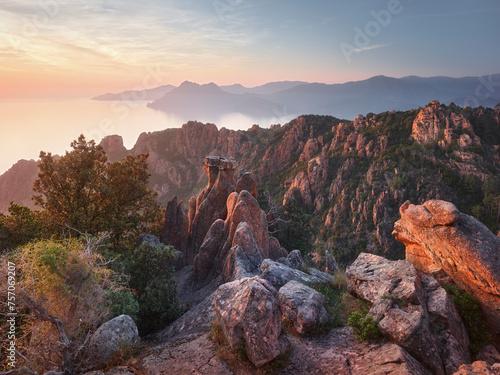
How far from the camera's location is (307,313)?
1240 centimetres

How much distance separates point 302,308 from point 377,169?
10264 centimetres

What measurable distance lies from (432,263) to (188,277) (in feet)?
63.3

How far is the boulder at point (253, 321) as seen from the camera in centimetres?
1030

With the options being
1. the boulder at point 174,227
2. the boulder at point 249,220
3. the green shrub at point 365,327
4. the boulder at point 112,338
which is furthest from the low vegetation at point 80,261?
the green shrub at point 365,327

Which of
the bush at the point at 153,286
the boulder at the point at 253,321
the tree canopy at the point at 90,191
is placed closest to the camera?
the boulder at the point at 253,321

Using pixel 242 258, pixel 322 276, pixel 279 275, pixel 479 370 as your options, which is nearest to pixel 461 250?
pixel 479 370

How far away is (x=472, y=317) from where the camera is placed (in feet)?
39.9

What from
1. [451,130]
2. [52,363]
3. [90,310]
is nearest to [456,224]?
[90,310]

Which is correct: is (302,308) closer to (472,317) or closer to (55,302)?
(472,317)

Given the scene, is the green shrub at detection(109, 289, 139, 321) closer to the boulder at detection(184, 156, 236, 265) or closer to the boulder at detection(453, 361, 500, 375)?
the boulder at detection(453, 361, 500, 375)

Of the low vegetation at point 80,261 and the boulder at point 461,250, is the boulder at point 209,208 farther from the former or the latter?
the boulder at point 461,250

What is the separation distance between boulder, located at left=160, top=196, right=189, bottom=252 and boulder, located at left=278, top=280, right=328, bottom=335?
23452mm

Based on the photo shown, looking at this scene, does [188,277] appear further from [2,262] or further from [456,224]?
[456,224]

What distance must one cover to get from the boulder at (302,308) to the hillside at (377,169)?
78744 millimetres
